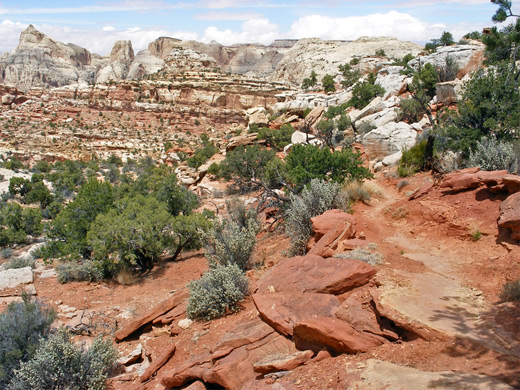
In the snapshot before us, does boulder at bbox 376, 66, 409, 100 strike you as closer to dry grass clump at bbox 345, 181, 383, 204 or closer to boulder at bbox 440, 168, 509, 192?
dry grass clump at bbox 345, 181, 383, 204

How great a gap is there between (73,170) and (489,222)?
2981cm

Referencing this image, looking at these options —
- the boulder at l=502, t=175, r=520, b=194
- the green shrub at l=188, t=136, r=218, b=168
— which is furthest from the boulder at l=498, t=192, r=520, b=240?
the green shrub at l=188, t=136, r=218, b=168

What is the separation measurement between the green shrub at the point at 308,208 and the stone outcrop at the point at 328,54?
49.5 metres

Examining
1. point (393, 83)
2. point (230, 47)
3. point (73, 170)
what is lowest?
point (73, 170)

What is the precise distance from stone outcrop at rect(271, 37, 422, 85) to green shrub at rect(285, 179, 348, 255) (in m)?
49.5

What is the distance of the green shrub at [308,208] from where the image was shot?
7621mm

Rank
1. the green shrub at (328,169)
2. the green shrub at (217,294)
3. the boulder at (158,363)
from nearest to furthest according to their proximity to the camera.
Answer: the boulder at (158,363)
the green shrub at (217,294)
the green shrub at (328,169)

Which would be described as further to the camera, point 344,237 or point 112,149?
point 112,149

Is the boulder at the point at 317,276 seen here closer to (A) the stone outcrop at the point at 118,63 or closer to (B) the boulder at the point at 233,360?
(B) the boulder at the point at 233,360

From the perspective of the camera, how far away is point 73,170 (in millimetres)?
29547

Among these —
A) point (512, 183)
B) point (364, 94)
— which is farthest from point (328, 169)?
point (364, 94)

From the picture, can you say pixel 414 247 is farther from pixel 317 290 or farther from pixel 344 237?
pixel 317 290

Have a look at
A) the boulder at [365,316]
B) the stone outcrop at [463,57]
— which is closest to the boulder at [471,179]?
the boulder at [365,316]

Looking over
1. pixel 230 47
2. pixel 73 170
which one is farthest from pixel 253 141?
pixel 230 47
